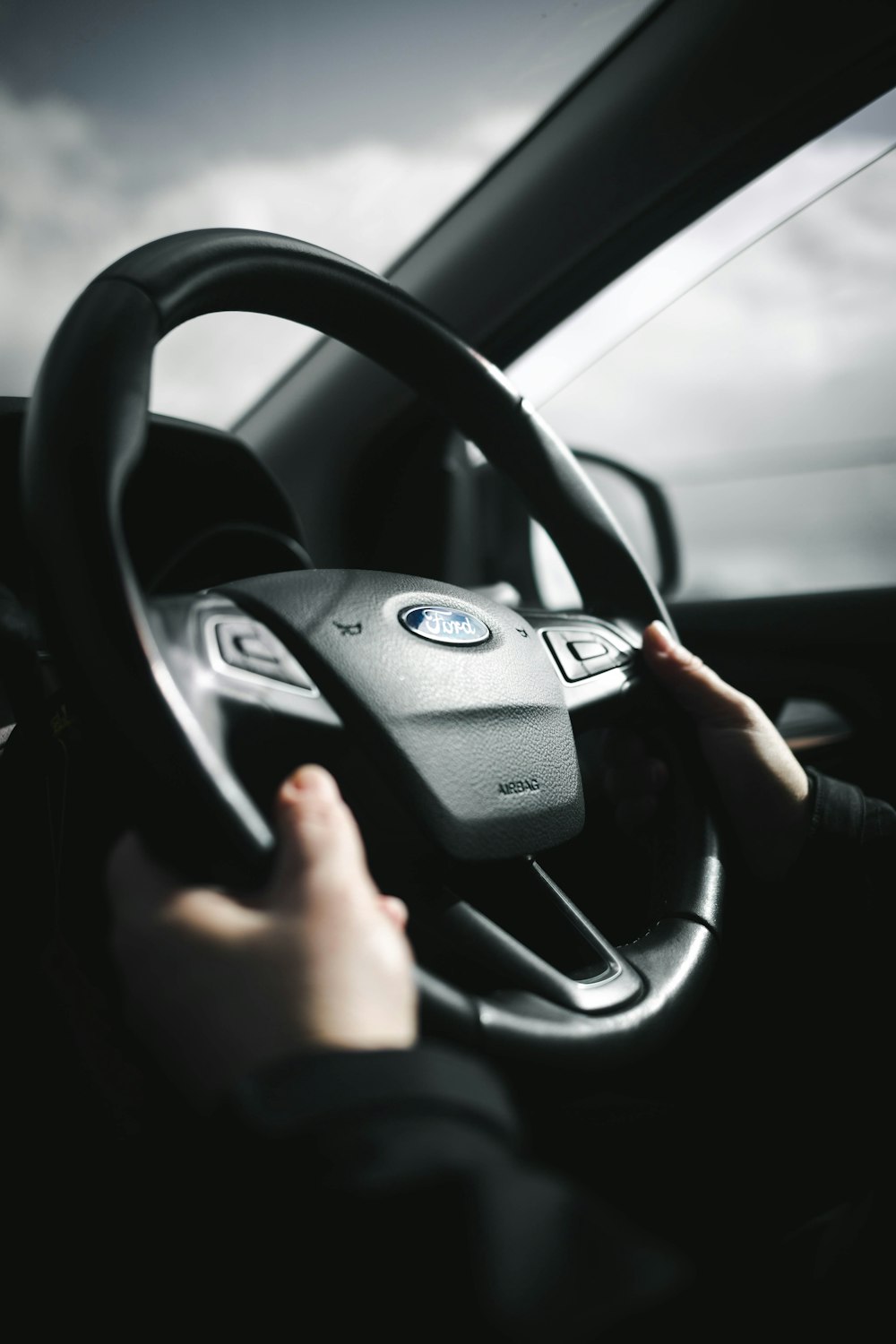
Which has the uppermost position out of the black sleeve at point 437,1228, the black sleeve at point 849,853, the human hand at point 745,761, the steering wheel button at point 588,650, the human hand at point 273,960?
the human hand at point 273,960

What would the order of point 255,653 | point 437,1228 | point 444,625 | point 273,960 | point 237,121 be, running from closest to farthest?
point 437,1228, point 273,960, point 255,653, point 444,625, point 237,121

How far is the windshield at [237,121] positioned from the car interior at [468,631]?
0.24ft

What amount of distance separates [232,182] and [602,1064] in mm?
1118

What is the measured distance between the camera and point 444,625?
79cm

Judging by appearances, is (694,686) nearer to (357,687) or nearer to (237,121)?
(357,687)

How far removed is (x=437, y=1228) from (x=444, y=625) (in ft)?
1.59

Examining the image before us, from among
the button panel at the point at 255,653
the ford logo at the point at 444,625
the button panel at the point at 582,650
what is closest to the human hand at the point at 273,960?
the button panel at the point at 255,653

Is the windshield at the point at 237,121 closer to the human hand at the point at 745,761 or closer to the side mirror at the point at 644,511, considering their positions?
the side mirror at the point at 644,511

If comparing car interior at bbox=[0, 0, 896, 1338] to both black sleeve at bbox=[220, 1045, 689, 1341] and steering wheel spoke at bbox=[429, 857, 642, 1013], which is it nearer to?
steering wheel spoke at bbox=[429, 857, 642, 1013]

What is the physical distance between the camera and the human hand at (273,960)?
47 centimetres

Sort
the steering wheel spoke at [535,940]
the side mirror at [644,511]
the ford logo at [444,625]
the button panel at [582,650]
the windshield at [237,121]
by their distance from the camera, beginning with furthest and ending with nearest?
the side mirror at [644,511] → the windshield at [237,121] → the button panel at [582,650] → the ford logo at [444,625] → the steering wheel spoke at [535,940]

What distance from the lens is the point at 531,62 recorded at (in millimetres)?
1270

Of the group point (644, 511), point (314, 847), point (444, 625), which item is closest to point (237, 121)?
point (444, 625)

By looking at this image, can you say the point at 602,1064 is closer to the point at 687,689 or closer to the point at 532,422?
the point at 687,689
